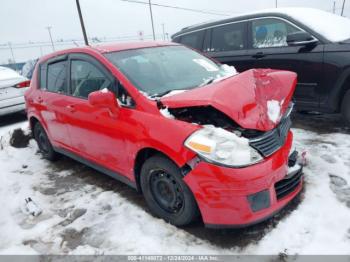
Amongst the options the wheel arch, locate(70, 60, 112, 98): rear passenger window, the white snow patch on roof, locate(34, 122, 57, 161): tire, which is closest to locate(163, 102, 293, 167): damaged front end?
the wheel arch

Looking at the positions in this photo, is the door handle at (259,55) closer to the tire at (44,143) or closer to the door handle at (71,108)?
the door handle at (71,108)

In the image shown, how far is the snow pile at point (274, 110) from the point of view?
112 inches

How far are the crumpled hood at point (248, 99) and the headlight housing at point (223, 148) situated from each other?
0.17m

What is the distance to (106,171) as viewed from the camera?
12.4 feet

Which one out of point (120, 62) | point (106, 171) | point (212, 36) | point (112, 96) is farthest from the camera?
point (212, 36)

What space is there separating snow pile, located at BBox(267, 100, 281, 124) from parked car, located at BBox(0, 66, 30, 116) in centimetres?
623

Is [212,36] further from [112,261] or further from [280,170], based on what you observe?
[112,261]

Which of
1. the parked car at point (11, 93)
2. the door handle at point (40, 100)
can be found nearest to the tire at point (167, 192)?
the door handle at point (40, 100)

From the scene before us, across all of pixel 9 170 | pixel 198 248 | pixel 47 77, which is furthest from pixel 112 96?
pixel 9 170

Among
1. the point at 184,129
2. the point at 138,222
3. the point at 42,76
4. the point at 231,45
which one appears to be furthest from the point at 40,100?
the point at 231,45

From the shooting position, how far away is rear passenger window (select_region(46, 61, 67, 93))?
433 cm

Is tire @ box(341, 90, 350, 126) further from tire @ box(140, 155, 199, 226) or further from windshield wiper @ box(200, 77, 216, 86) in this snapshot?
tire @ box(140, 155, 199, 226)

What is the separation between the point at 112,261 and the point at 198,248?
0.73m

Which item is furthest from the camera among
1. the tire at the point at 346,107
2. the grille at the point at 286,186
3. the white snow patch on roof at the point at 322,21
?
the white snow patch on roof at the point at 322,21
